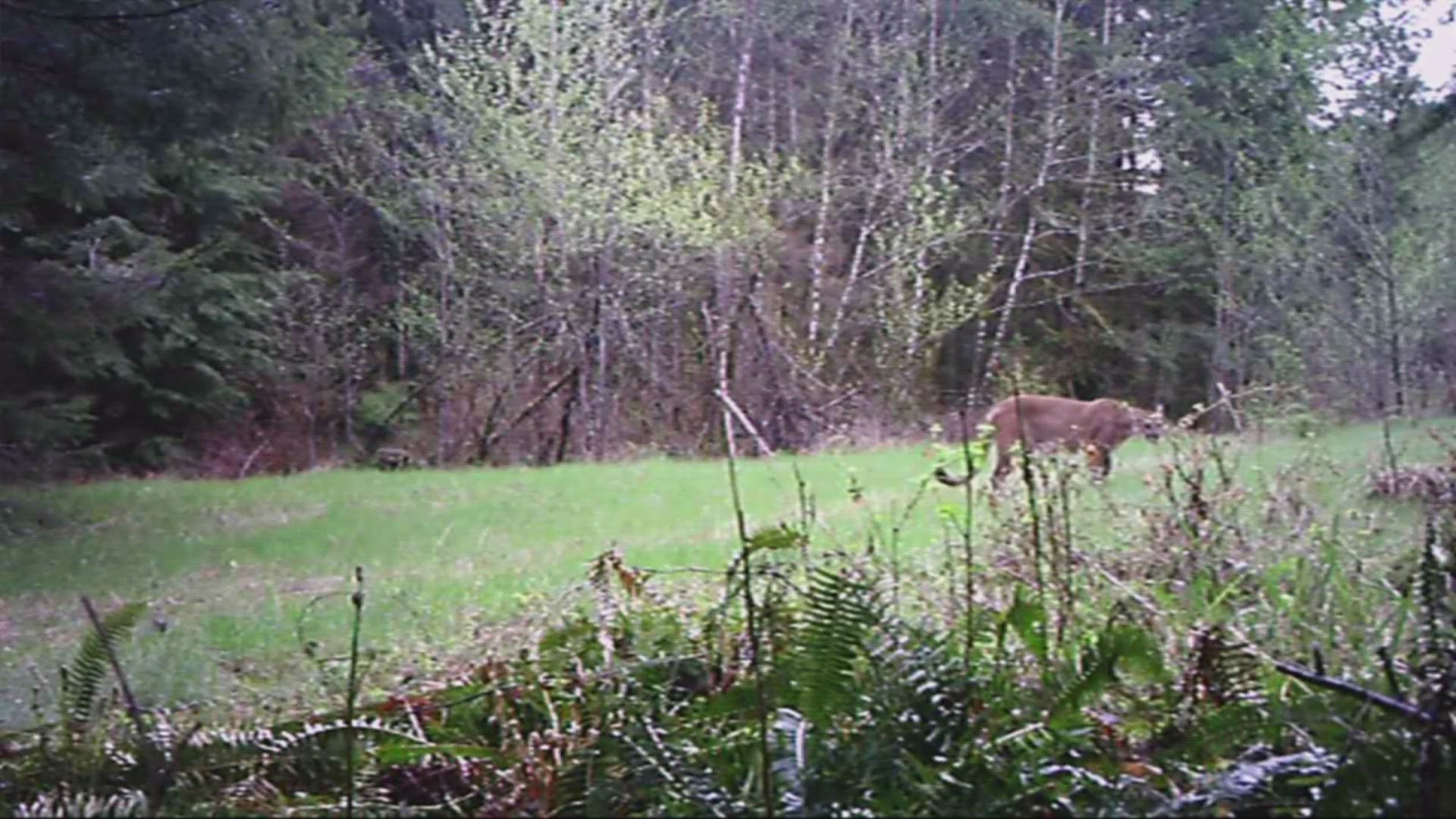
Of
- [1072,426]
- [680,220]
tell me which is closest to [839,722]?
[1072,426]

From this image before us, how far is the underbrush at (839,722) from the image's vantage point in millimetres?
450

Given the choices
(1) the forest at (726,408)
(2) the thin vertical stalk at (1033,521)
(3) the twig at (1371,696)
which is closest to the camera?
(3) the twig at (1371,696)

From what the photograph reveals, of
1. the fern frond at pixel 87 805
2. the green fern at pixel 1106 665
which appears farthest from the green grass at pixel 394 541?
the green fern at pixel 1106 665

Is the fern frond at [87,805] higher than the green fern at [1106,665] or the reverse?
the reverse

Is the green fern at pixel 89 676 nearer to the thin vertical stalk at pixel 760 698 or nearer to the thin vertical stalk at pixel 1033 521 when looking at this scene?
the thin vertical stalk at pixel 760 698

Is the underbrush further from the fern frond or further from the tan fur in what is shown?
the tan fur

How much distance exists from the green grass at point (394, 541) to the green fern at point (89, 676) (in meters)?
0.14

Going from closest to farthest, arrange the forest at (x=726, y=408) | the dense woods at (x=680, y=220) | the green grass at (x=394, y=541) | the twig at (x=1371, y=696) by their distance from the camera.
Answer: the twig at (x=1371, y=696), the forest at (x=726, y=408), the green grass at (x=394, y=541), the dense woods at (x=680, y=220)

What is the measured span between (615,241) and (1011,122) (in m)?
2.11

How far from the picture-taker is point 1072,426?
Answer: 237cm

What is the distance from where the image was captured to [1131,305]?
388 centimetres

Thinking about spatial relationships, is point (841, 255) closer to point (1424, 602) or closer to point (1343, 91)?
point (1343, 91)

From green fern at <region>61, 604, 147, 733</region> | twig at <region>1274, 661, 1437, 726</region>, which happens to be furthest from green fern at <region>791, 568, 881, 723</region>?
green fern at <region>61, 604, 147, 733</region>

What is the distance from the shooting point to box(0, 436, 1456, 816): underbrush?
0.45 metres
